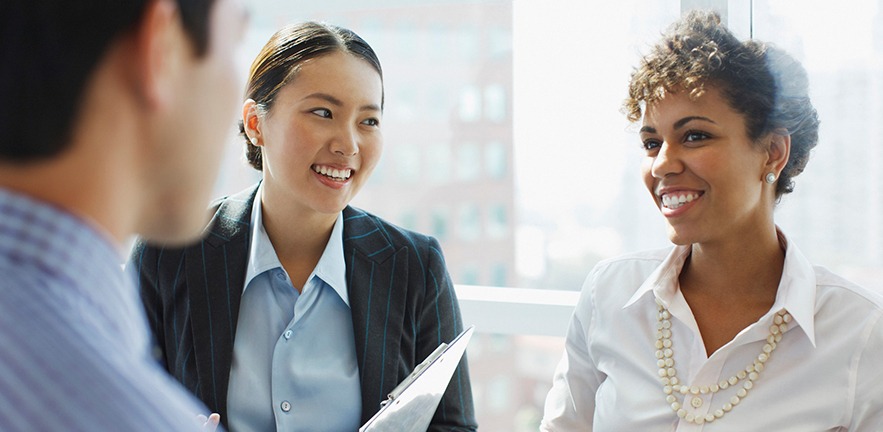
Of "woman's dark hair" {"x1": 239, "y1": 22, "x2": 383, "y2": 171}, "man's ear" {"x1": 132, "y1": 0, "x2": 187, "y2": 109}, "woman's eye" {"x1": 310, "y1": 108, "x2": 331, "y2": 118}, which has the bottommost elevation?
"woman's eye" {"x1": 310, "y1": 108, "x2": 331, "y2": 118}

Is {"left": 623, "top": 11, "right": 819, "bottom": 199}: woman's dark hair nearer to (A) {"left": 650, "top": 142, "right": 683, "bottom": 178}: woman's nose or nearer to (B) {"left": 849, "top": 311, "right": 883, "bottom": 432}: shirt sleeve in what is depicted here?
(A) {"left": 650, "top": 142, "right": 683, "bottom": 178}: woman's nose

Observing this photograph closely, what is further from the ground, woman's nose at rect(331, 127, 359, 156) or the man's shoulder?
woman's nose at rect(331, 127, 359, 156)

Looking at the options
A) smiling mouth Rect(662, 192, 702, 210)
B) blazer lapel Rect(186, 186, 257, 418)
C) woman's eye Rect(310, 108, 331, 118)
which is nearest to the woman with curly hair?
smiling mouth Rect(662, 192, 702, 210)

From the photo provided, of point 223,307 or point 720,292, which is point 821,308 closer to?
point 720,292

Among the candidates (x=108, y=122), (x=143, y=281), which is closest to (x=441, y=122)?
(x=143, y=281)

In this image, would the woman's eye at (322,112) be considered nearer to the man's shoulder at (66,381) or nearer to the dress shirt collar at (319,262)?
the dress shirt collar at (319,262)

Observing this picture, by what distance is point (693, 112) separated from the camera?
161 cm

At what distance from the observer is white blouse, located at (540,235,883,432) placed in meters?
1.47

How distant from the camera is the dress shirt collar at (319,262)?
1840 millimetres

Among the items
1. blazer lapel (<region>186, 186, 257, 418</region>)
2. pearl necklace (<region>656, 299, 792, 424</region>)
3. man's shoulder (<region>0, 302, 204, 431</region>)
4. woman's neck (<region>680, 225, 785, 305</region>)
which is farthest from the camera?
blazer lapel (<region>186, 186, 257, 418</region>)

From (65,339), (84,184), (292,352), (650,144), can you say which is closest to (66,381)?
(65,339)

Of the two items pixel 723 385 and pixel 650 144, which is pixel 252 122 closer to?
pixel 650 144

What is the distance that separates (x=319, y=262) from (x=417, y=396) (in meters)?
0.48

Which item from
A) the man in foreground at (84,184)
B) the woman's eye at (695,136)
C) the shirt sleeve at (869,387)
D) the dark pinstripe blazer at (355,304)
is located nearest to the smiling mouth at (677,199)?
the woman's eye at (695,136)
